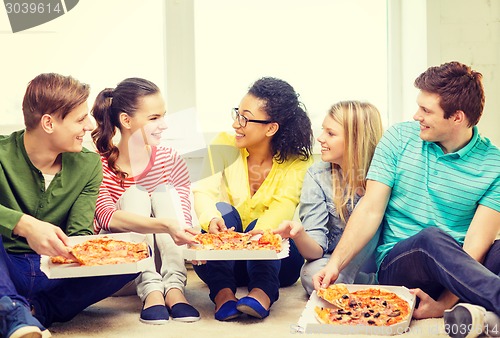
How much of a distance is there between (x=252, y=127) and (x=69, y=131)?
756mm

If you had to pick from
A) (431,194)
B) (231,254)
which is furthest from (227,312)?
(431,194)

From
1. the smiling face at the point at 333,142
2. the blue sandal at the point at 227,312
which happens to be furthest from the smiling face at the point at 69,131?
the smiling face at the point at 333,142

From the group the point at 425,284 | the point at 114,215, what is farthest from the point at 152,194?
the point at 425,284

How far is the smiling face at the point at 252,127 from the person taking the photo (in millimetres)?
2904

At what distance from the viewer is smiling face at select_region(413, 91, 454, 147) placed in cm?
252

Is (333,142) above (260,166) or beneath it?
above

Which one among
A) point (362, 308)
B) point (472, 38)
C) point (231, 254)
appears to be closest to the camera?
point (362, 308)

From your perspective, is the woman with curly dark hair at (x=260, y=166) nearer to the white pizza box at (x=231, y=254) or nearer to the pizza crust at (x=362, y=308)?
the white pizza box at (x=231, y=254)

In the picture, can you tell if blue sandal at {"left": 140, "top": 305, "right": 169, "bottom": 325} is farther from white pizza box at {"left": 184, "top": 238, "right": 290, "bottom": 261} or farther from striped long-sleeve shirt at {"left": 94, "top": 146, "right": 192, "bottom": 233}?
striped long-sleeve shirt at {"left": 94, "top": 146, "right": 192, "bottom": 233}

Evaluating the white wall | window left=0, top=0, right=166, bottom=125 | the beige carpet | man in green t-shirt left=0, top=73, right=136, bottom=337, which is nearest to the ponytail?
man in green t-shirt left=0, top=73, right=136, bottom=337

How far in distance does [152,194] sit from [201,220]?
0.92ft

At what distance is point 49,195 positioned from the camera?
2451 mm

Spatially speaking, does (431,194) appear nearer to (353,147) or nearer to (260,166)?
(353,147)

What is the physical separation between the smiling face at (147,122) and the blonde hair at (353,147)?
0.72 m
